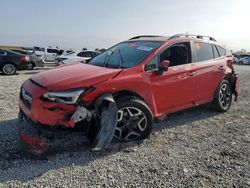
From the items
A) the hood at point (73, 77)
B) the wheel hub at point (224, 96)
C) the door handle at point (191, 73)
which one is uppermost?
the hood at point (73, 77)

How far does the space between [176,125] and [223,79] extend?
186 centimetres

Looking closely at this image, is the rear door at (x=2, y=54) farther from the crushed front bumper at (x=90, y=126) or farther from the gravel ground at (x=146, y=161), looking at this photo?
the crushed front bumper at (x=90, y=126)

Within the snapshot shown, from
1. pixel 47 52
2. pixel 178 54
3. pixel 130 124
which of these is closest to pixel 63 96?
pixel 130 124

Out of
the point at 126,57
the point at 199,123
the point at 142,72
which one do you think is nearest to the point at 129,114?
the point at 142,72

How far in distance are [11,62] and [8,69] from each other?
397mm

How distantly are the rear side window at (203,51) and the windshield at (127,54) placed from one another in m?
1.10

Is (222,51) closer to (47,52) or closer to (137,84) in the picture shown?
(137,84)

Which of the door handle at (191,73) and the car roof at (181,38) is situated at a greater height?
the car roof at (181,38)

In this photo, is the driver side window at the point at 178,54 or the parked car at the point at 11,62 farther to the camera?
the parked car at the point at 11,62

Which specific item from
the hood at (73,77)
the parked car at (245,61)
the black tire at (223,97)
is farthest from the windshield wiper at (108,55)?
the parked car at (245,61)

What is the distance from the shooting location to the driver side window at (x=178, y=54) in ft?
16.6

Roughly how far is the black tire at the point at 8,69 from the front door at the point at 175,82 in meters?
→ 11.1

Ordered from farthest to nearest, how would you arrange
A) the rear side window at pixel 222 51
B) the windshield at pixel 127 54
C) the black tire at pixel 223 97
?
the rear side window at pixel 222 51 → the black tire at pixel 223 97 → the windshield at pixel 127 54

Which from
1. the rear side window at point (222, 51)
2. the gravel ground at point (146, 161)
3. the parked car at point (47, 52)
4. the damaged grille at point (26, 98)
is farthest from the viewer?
the parked car at point (47, 52)
